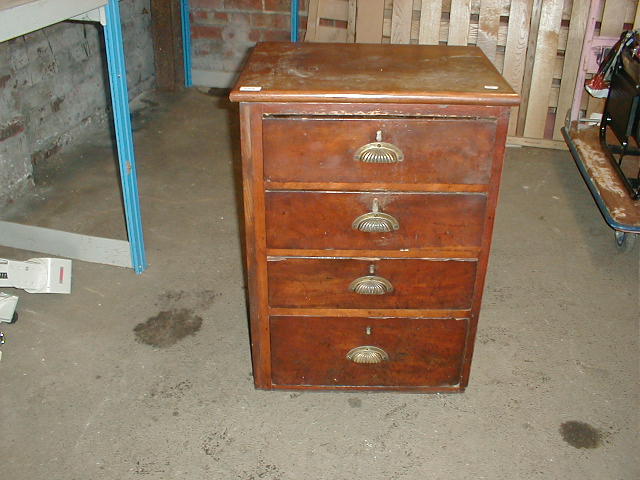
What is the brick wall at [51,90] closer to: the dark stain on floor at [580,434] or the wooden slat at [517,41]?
the wooden slat at [517,41]

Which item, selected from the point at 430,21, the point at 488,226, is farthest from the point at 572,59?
the point at 488,226

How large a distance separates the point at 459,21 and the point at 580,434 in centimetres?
258

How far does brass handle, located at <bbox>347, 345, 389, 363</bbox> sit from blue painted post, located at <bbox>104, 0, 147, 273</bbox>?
1077 millimetres

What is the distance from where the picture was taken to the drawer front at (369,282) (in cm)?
183

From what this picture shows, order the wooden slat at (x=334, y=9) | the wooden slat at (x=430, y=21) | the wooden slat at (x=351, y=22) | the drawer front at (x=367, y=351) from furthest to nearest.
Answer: the wooden slat at (x=334, y=9) < the wooden slat at (x=351, y=22) < the wooden slat at (x=430, y=21) < the drawer front at (x=367, y=351)

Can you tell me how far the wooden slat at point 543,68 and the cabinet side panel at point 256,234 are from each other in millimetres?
2565

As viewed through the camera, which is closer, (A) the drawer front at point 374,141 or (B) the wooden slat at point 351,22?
(A) the drawer front at point 374,141

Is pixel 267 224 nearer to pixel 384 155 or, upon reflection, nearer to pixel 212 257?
pixel 384 155

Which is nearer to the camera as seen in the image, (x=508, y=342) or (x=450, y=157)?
(x=450, y=157)

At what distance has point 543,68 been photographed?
12.4 feet

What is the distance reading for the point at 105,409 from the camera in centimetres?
200

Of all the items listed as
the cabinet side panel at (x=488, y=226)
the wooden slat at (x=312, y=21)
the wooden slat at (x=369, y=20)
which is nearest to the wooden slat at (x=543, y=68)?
the wooden slat at (x=369, y=20)

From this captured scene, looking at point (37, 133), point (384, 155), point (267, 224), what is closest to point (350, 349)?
point (267, 224)

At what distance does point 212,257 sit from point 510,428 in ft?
4.56
